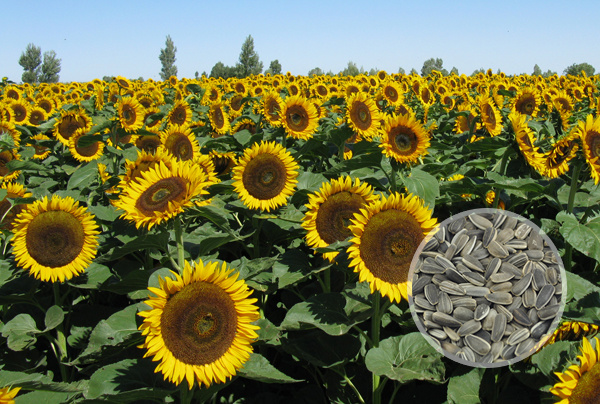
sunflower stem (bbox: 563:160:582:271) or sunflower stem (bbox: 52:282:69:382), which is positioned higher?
sunflower stem (bbox: 563:160:582:271)

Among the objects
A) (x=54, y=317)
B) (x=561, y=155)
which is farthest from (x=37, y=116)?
(x=561, y=155)

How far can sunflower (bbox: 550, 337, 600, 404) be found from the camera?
175 centimetres

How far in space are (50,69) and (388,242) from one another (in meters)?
48.3

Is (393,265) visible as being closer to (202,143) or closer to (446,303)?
(446,303)

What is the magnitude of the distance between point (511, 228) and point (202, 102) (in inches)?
331

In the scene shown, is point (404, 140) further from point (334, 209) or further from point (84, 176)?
point (84, 176)

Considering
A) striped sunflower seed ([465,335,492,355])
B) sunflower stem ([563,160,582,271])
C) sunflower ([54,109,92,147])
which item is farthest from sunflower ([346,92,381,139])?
sunflower ([54,109,92,147])

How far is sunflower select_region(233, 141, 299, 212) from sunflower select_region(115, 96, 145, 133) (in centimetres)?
251

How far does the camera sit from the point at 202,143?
512 cm

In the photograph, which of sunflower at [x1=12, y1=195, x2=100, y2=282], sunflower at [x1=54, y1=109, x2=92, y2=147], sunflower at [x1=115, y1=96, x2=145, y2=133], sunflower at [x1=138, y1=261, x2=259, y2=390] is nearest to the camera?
sunflower at [x1=138, y1=261, x2=259, y2=390]

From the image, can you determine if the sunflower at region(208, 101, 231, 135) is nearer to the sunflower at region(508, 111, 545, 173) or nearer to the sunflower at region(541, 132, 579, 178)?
the sunflower at region(508, 111, 545, 173)

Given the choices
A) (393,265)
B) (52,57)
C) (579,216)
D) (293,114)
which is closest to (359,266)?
(393,265)

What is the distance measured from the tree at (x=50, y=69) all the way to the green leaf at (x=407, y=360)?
4250 centimetres

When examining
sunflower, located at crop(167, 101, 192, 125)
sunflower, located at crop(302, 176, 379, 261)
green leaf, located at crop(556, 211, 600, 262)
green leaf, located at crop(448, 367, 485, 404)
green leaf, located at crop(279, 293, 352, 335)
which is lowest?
green leaf, located at crop(448, 367, 485, 404)
